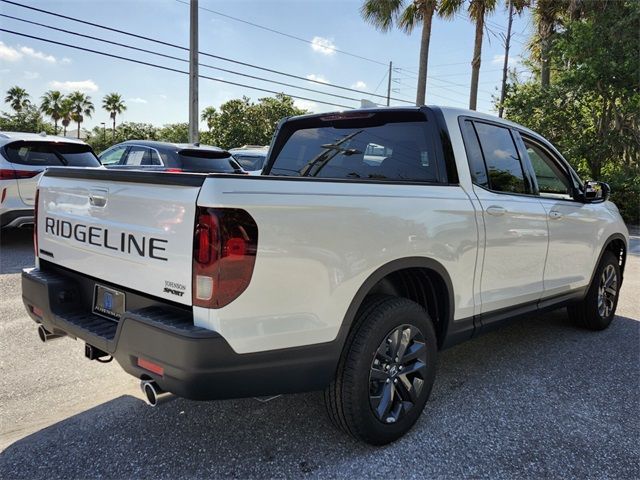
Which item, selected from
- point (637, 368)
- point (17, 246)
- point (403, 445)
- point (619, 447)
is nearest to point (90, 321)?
point (403, 445)

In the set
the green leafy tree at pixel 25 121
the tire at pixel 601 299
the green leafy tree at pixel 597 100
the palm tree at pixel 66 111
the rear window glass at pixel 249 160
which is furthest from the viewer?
the palm tree at pixel 66 111

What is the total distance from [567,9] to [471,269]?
21658mm

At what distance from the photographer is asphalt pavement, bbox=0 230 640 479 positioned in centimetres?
243

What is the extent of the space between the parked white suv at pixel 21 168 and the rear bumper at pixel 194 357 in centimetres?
566

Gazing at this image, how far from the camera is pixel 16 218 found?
725cm

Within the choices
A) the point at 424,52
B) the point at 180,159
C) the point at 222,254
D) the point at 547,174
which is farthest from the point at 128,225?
the point at 424,52

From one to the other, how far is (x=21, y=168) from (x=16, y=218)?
73 centimetres

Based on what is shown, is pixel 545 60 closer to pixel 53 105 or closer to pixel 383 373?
pixel 383 373

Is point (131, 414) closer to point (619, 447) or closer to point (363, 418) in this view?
point (363, 418)

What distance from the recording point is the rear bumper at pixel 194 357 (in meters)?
1.97

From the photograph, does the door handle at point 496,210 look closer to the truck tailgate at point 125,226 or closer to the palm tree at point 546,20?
the truck tailgate at point 125,226

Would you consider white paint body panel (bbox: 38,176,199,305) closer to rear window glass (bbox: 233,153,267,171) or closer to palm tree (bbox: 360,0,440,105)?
rear window glass (bbox: 233,153,267,171)

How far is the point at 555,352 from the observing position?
416 cm

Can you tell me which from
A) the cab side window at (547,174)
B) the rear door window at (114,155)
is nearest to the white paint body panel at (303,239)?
the cab side window at (547,174)
